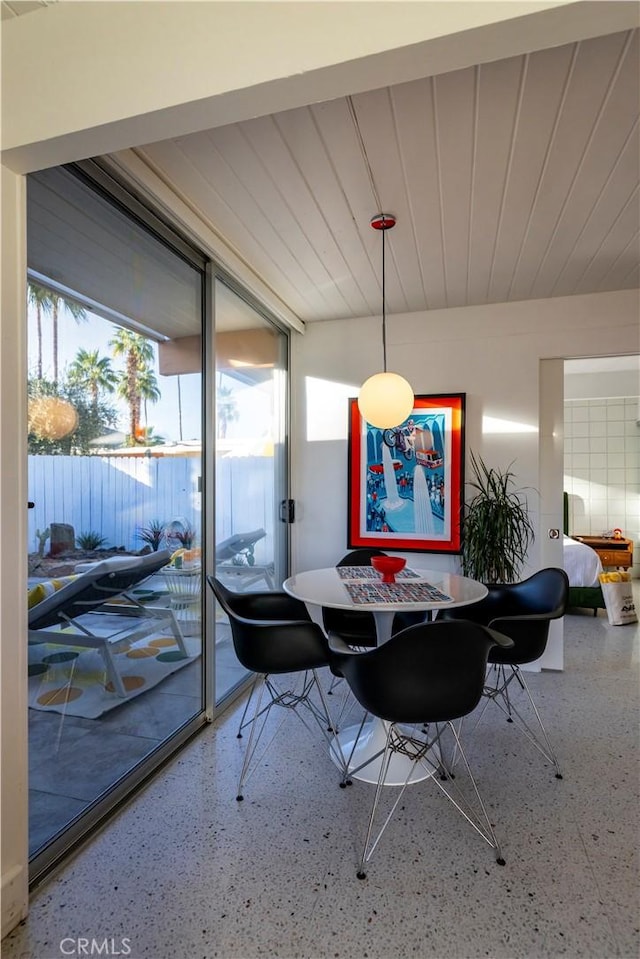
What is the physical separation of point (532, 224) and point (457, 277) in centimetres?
68

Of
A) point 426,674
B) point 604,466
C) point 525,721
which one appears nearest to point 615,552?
point 604,466

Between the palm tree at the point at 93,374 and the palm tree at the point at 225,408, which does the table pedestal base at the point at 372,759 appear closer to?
the palm tree at the point at 225,408

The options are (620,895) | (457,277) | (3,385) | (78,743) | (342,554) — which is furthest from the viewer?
(342,554)

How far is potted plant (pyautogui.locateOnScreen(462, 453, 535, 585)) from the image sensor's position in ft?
10.8

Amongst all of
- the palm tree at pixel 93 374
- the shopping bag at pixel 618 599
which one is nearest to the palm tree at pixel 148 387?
the palm tree at pixel 93 374

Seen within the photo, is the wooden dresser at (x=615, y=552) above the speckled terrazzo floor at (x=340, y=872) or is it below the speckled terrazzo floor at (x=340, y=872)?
above

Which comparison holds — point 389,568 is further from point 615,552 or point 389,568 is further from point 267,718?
point 615,552

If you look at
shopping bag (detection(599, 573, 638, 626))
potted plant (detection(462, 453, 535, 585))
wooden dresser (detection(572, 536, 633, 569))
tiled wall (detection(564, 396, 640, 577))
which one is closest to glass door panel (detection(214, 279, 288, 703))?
potted plant (detection(462, 453, 535, 585))

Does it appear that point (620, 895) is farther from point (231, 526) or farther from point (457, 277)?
point (457, 277)

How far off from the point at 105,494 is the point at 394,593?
1310 millimetres

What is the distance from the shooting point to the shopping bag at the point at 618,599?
14.9 ft

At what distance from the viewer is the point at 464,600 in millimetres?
2088

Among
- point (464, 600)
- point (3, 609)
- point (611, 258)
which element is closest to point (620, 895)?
point (464, 600)

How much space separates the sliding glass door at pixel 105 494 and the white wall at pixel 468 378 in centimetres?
153
